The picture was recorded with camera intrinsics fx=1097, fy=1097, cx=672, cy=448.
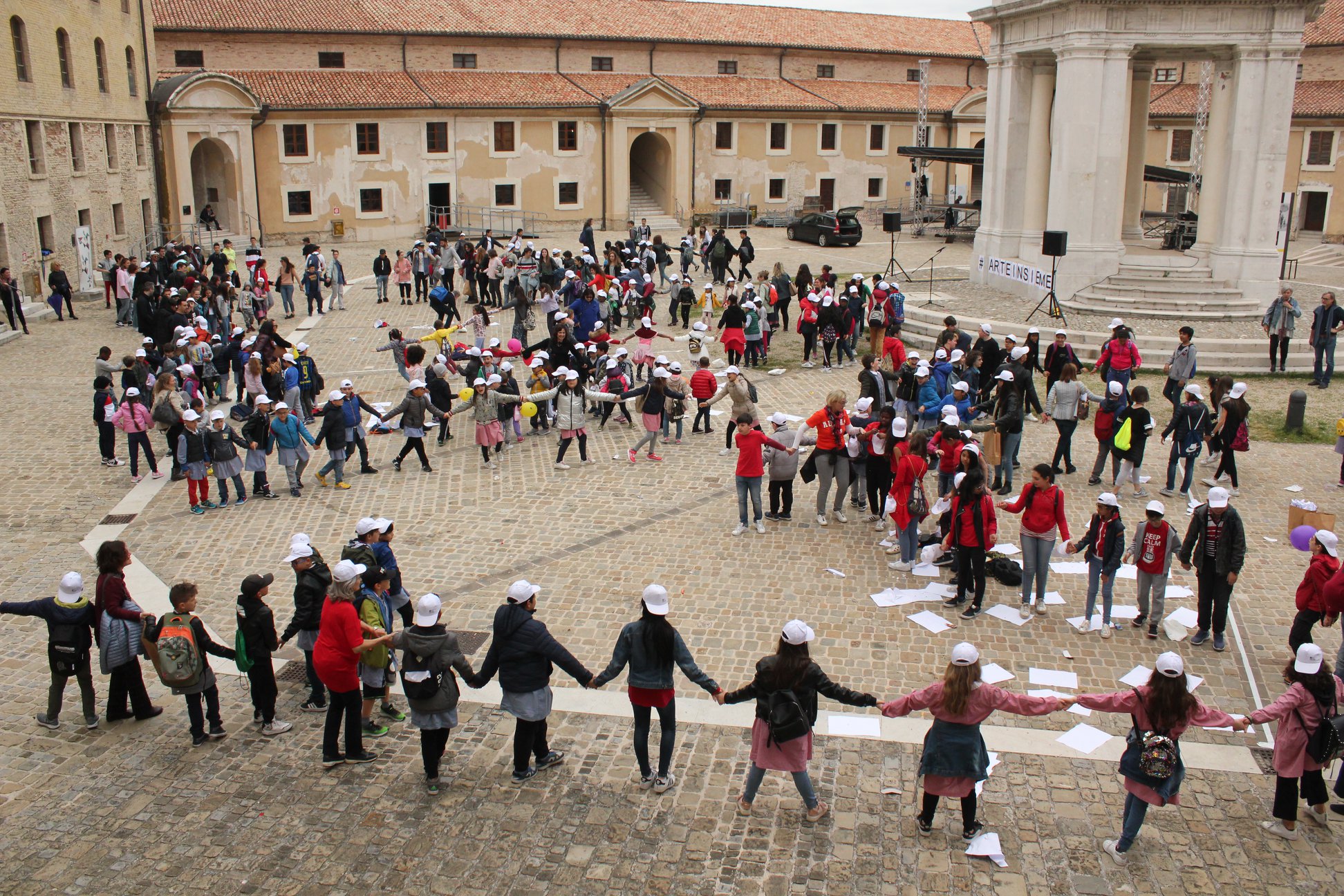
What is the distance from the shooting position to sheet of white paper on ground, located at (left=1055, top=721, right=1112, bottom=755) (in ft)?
28.6

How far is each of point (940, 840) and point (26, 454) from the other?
15.1 m

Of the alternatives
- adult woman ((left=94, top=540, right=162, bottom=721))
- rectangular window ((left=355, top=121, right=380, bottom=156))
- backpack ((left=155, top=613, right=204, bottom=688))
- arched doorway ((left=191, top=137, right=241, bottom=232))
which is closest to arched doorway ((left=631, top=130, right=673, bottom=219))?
rectangular window ((left=355, top=121, right=380, bottom=156))

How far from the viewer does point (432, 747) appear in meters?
8.11

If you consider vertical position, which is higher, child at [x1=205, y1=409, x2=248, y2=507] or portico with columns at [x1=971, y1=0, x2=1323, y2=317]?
portico with columns at [x1=971, y1=0, x2=1323, y2=317]

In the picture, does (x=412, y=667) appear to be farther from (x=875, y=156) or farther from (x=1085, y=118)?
Answer: (x=875, y=156)

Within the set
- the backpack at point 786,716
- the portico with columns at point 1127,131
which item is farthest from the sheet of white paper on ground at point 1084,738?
the portico with columns at point 1127,131

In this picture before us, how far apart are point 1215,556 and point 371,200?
4028cm

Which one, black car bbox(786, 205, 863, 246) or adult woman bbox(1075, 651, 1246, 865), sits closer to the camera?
adult woman bbox(1075, 651, 1246, 865)

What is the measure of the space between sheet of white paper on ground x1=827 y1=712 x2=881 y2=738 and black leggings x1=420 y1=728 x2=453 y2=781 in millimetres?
3123

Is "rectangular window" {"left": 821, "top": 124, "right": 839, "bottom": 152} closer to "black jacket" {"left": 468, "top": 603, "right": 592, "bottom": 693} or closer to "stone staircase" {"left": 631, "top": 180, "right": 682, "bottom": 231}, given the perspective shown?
"stone staircase" {"left": 631, "top": 180, "right": 682, "bottom": 231}

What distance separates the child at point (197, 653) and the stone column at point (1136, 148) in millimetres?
24646

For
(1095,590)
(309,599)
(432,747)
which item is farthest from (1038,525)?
(309,599)

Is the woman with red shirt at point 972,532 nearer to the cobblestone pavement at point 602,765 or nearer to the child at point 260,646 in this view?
the cobblestone pavement at point 602,765

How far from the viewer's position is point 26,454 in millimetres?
16766
